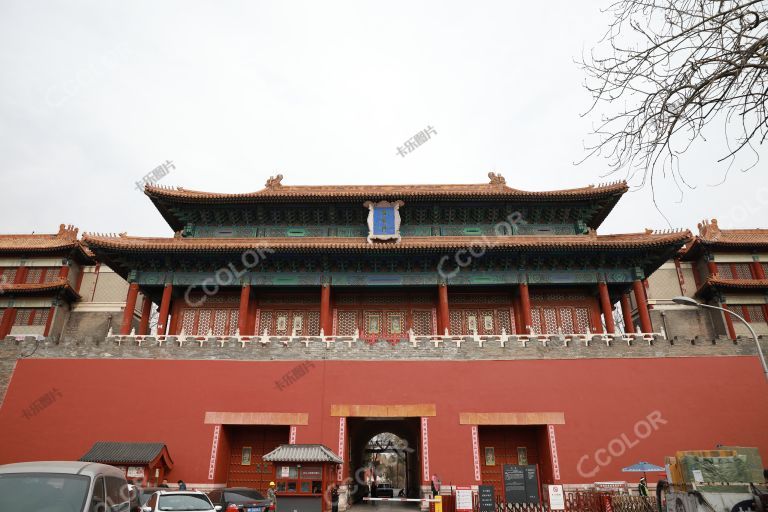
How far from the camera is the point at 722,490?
8.30 meters

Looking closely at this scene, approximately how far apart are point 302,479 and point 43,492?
801 centimetres

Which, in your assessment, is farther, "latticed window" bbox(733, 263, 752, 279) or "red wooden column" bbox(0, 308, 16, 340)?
"latticed window" bbox(733, 263, 752, 279)

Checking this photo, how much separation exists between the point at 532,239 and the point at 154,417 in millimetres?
14783

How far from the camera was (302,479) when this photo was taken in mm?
12133

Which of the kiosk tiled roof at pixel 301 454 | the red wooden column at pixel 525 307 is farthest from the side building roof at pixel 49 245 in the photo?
the red wooden column at pixel 525 307

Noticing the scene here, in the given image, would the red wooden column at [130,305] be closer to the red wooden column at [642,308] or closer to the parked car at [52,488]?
the parked car at [52,488]

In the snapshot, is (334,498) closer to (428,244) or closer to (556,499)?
(556,499)

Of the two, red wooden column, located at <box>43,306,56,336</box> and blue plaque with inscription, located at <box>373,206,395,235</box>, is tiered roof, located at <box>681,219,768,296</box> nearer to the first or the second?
blue plaque with inscription, located at <box>373,206,395,235</box>

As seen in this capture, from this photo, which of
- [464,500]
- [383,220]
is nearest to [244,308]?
[383,220]

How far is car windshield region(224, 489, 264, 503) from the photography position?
12.3 meters

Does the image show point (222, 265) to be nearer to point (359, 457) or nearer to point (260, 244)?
point (260, 244)

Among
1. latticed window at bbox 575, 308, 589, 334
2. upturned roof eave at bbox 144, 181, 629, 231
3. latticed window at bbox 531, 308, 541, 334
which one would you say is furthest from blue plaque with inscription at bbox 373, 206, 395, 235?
latticed window at bbox 575, 308, 589, 334

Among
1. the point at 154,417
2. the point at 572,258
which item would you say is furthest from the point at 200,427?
the point at 572,258

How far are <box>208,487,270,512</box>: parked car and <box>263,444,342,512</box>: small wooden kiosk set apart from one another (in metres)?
0.74
